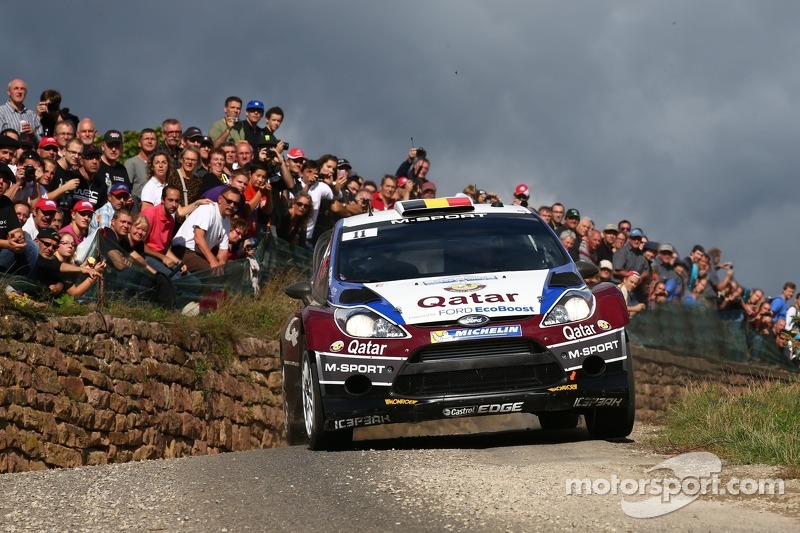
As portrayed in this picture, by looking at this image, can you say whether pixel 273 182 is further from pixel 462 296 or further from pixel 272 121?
pixel 462 296

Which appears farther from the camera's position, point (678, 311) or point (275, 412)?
point (678, 311)

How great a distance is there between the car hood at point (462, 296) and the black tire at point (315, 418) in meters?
0.77

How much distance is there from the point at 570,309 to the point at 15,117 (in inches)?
347

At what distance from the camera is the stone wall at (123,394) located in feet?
40.3

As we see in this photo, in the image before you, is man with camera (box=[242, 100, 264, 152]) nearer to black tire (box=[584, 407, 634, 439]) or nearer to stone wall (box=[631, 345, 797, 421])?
stone wall (box=[631, 345, 797, 421])

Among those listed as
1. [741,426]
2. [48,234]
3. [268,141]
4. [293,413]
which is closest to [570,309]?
[741,426]

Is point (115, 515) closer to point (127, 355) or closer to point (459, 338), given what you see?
point (459, 338)

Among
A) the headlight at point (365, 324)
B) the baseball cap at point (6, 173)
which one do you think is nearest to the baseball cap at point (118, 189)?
the baseball cap at point (6, 173)

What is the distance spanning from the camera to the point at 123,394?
13719 millimetres

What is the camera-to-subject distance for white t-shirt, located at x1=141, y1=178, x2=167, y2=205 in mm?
16609

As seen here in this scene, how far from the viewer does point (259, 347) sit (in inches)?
654

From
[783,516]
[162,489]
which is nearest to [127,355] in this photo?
[162,489]

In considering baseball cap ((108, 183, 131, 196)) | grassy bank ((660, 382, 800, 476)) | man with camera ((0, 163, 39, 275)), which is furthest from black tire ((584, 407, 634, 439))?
baseball cap ((108, 183, 131, 196))

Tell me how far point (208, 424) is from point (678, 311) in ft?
36.0
